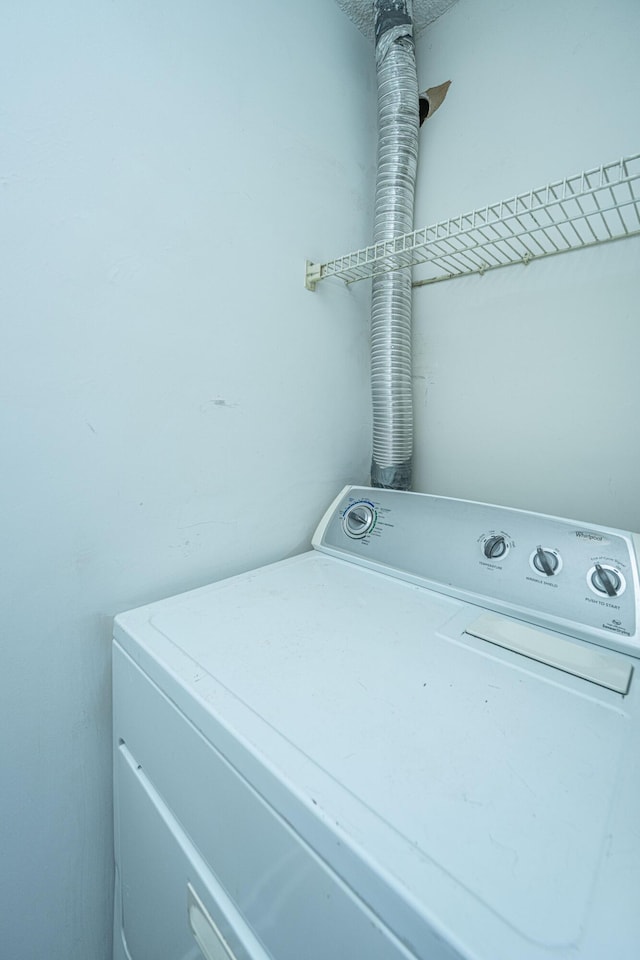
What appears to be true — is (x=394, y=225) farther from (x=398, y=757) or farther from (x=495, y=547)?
(x=398, y=757)

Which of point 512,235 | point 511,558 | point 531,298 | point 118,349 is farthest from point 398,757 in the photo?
point 531,298

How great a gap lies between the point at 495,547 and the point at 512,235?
2.03 ft

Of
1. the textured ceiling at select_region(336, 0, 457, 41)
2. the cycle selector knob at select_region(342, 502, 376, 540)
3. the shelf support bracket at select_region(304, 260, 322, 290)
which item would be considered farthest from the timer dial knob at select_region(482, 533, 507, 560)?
the textured ceiling at select_region(336, 0, 457, 41)

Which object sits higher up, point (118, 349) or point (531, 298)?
point (531, 298)

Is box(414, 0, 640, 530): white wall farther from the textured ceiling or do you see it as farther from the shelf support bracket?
the shelf support bracket

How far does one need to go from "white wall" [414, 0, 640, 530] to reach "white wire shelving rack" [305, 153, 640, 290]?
0.11 feet

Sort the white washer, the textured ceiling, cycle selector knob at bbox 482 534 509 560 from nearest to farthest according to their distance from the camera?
the white washer → cycle selector knob at bbox 482 534 509 560 → the textured ceiling

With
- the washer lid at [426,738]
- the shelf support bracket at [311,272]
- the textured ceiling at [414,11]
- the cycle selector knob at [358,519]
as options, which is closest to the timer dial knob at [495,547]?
the washer lid at [426,738]

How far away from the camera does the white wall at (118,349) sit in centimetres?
63

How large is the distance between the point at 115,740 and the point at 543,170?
150 cm

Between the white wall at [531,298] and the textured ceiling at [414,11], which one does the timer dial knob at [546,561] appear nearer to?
the white wall at [531,298]

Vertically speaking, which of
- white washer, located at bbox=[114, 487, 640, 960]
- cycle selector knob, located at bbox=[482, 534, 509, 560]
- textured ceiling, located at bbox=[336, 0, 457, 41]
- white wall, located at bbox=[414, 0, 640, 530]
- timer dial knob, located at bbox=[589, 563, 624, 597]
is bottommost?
white washer, located at bbox=[114, 487, 640, 960]

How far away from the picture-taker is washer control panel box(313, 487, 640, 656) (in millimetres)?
653

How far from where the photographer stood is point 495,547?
2.58ft
